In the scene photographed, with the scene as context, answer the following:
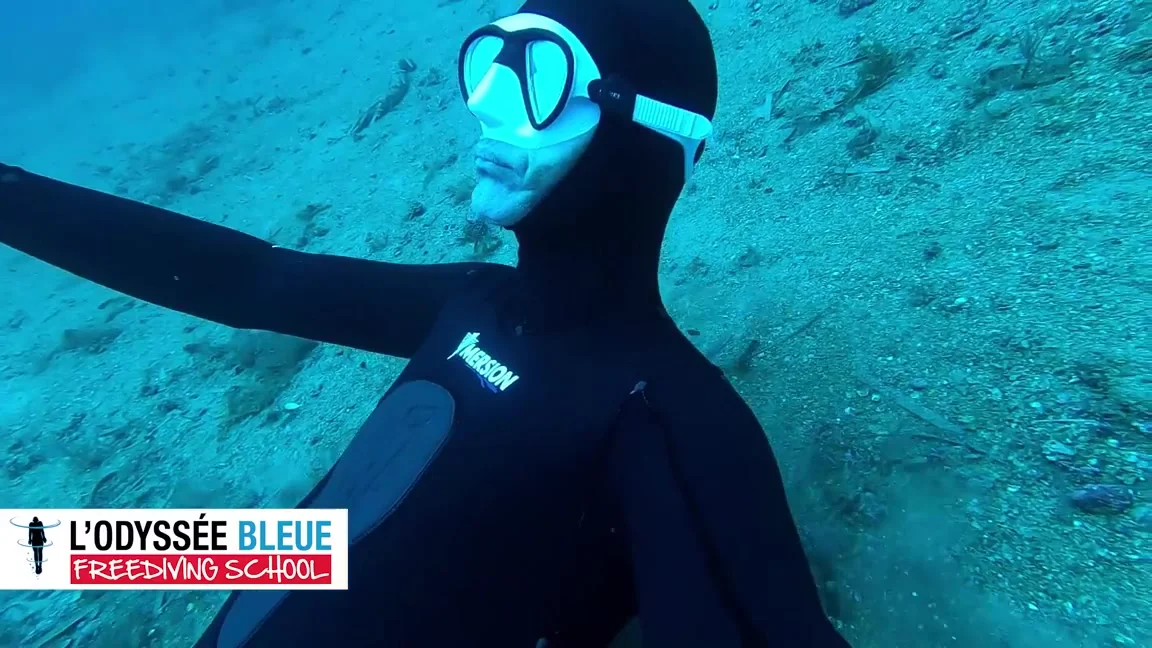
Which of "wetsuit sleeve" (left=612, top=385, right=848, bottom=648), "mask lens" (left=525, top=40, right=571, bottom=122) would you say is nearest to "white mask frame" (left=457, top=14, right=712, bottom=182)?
"mask lens" (left=525, top=40, right=571, bottom=122)

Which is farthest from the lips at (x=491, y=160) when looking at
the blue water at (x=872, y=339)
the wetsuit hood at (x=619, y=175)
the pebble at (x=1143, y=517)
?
the pebble at (x=1143, y=517)

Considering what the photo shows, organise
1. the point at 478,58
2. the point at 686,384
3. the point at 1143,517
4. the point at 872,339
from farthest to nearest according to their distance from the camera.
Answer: the point at 872,339
the point at 478,58
the point at 686,384
the point at 1143,517

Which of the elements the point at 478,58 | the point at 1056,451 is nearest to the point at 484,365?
the point at 478,58

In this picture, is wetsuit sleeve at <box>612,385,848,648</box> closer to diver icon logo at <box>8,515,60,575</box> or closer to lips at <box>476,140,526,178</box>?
lips at <box>476,140,526,178</box>

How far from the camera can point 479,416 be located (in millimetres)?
1589

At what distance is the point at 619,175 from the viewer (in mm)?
1566

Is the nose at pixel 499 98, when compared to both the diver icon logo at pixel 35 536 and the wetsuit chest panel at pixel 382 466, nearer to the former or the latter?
the wetsuit chest panel at pixel 382 466

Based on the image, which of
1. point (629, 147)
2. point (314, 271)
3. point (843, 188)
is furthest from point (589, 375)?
point (843, 188)

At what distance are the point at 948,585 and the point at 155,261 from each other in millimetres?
2922

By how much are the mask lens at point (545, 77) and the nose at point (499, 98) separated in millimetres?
49

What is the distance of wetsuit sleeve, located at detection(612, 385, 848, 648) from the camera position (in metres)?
1.14

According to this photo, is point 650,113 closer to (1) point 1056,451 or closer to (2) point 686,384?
(2) point 686,384

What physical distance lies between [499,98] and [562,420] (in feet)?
2.95

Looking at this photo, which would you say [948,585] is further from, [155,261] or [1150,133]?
[155,261]
